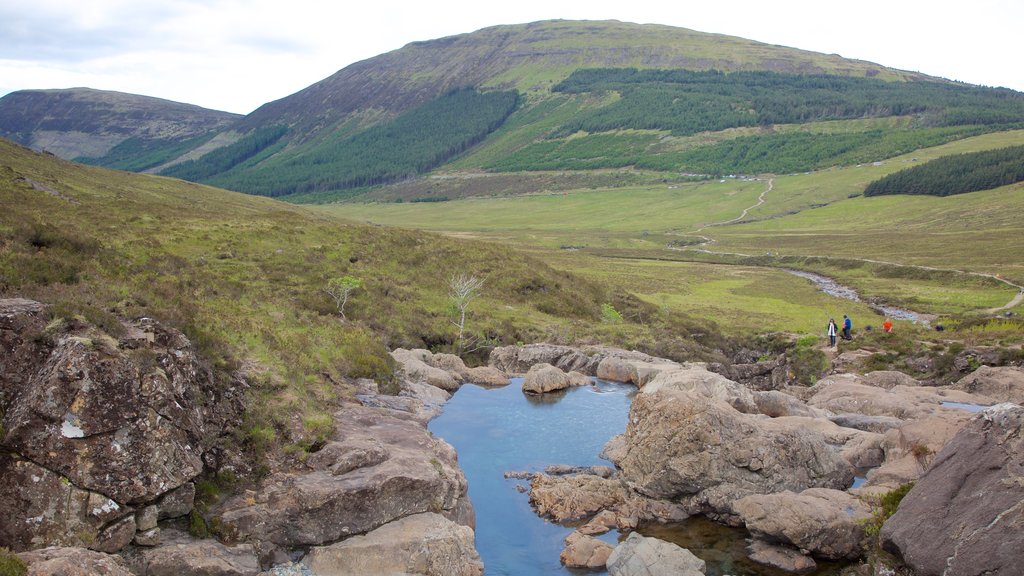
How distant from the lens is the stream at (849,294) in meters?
77.3

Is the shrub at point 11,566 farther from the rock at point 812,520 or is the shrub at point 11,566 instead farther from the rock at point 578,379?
the rock at point 578,379

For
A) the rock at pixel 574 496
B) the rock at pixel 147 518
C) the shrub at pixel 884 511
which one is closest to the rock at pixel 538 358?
the rock at pixel 574 496

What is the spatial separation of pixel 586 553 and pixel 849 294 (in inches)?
3421

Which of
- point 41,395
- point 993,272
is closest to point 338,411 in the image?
point 41,395

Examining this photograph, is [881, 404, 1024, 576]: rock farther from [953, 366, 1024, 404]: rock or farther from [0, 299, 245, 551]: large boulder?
[953, 366, 1024, 404]: rock

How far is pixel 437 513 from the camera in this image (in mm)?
25312

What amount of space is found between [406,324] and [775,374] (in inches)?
1190

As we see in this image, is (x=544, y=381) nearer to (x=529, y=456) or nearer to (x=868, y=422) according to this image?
(x=529, y=456)

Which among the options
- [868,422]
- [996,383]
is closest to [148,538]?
[868,422]

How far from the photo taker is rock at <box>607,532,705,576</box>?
74.8ft

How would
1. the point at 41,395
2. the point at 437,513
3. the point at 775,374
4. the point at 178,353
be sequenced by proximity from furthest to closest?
the point at 775,374, the point at 437,513, the point at 178,353, the point at 41,395

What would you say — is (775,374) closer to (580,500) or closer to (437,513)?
(580,500)

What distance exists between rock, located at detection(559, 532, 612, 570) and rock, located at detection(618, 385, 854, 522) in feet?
16.7

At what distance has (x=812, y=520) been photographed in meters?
23.9
